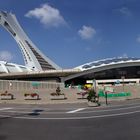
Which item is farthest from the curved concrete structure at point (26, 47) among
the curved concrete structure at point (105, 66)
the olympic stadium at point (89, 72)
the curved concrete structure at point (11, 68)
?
the curved concrete structure at point (105, 66)

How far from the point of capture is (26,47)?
163625mm

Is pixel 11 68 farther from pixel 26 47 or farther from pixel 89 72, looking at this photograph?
pixel 89 72

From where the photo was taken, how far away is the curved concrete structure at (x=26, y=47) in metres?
161

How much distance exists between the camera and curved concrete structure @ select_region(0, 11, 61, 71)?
16125 cm

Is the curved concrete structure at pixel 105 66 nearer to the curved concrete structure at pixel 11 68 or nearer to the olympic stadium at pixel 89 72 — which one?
the olympic stadium at pixel 89 72

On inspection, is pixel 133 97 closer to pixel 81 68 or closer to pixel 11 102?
pixel 11 102

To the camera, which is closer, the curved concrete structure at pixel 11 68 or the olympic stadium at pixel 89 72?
the olympic stadium at pixel 89 72

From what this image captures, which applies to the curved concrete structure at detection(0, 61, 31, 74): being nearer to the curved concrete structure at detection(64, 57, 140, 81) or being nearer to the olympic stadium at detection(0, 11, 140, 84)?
the olympic stadium at detection(0, 11, 140, 84)

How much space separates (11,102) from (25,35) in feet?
431

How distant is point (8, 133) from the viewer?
50.8 ft

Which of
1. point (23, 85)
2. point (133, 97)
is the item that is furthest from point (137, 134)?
point (23, 85)

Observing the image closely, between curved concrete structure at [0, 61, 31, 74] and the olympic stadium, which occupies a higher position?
curved concrete structure at [0, 61, 31, 74]

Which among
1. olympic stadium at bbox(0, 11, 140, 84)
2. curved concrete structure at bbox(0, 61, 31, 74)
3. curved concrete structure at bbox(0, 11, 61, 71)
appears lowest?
olympic stadium at bbox(0, 11, 140, 84)

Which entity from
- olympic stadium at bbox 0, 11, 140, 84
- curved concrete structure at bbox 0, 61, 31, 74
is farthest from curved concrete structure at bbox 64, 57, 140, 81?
curved concrete structure at bbox 0, 61, 31, 74
